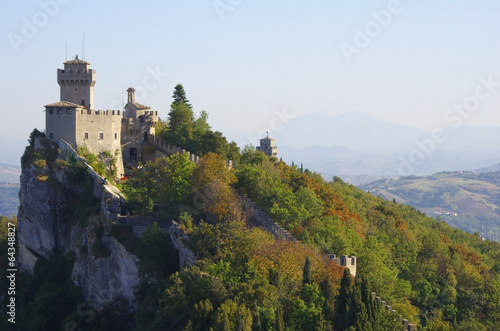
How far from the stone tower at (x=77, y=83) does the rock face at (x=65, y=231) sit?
5.51 m

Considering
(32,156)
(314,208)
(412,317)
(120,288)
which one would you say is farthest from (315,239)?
Answer: (32,156)

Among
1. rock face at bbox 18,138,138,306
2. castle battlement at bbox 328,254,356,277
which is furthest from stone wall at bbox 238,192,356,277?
rock face at bbox 18,138,138,306

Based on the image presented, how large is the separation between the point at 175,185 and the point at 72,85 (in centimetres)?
1794

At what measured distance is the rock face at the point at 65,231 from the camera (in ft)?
187

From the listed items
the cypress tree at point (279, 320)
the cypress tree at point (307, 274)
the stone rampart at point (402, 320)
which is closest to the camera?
the cypress tree at point (279, 320)

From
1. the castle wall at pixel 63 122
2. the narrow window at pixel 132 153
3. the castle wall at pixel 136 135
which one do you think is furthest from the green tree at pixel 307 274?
the narrow window at pixel 132 153

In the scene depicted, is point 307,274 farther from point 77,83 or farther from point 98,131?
point 77,83

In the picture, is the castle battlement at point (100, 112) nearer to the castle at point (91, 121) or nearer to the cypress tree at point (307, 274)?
the castle at point (91, 121)

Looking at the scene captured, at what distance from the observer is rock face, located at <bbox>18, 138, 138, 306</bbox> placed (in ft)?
187

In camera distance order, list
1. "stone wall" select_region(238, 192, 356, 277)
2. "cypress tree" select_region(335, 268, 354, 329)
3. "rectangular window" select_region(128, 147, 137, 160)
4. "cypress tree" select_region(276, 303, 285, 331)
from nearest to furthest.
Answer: "cypress tree" select_region(276, 303, 285, 331)
"cypress tree" select_region(335, 268, 354, 329)
"stone wall" select_region(238, 192, 356, 277)
"rectangular window" select_region(128, 147, 137, 160)

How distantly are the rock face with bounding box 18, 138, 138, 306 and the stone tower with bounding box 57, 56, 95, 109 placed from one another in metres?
5.51

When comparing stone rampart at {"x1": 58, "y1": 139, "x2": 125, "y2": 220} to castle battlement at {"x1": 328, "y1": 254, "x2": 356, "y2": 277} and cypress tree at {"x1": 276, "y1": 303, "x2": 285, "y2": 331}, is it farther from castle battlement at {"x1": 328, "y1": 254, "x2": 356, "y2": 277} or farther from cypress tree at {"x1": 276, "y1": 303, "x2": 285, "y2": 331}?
cypress tree at {"x1": 276, "y1": 303, "x2": 285, "y2": 331}

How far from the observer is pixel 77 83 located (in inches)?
2771

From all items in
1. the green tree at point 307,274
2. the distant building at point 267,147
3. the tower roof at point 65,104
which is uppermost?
the tower roof at point 65,104
